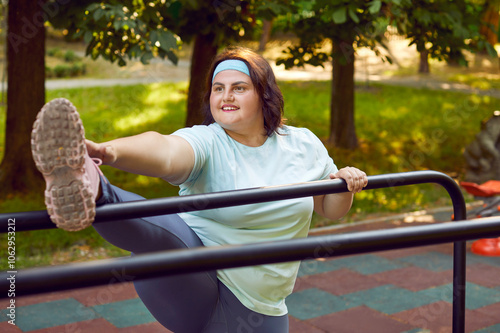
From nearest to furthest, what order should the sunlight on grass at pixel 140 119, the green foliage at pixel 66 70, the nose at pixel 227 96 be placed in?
the nose at pixel 227 96
the sunlight on grass at pixel 140 119
the green foliage at pixel 66 70

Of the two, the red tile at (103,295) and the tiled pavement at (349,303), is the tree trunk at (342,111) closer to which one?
the tiled pavement at (349,303)

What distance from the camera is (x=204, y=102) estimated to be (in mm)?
2326

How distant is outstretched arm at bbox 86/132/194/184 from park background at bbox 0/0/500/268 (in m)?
3.05

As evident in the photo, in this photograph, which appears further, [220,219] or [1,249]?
[1,249]

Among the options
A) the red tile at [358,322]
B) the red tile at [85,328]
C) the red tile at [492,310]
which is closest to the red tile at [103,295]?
the red tile at [85,328]

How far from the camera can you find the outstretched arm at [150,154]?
5.36 feet

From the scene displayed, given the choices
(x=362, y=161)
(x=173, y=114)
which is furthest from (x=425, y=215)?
(x=173, y=114)

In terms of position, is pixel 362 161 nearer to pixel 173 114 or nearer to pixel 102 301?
pixel 173 114

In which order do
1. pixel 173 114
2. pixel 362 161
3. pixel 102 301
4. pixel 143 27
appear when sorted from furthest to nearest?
pixel 173 114 < pixel 362 161 < pixel 143 27 < pixel 102 301

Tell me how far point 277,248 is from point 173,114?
8.96 meters

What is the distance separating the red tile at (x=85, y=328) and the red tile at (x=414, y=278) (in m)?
1.95

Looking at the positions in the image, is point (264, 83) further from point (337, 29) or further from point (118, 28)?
point (337, 29)

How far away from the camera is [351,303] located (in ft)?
12.9

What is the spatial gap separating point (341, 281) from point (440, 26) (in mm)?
3136
